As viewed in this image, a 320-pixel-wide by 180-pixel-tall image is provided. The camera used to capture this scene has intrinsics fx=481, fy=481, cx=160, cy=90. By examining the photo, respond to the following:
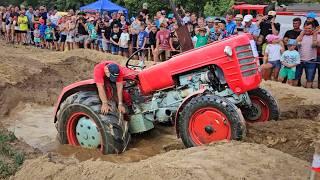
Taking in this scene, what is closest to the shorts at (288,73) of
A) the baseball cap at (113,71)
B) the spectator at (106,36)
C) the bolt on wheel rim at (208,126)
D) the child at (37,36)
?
the bolt on wheel rim at (208,126)

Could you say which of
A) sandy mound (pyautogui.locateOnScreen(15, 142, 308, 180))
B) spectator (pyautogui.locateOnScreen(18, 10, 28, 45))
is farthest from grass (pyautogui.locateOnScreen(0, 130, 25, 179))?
spectator (pyautogui.locateOnScreen(18, 10, 28, 45))

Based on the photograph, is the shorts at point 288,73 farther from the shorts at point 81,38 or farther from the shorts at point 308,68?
the shorts at point 81,38

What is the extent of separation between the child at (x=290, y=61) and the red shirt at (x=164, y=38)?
354 cm

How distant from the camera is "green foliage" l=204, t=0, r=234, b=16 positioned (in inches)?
1084

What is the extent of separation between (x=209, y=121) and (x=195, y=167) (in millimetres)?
1308

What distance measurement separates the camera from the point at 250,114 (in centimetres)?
703

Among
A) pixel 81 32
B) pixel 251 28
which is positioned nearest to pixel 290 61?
pixel 251 28

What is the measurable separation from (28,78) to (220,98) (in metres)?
6.78

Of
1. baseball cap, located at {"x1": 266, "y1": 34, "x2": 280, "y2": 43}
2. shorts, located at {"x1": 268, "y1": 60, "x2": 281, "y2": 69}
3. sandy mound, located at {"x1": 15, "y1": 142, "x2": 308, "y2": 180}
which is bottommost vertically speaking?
sandy mound, located at {"x1": 15, "y1": 142, "x2": 308, "y2": 180}

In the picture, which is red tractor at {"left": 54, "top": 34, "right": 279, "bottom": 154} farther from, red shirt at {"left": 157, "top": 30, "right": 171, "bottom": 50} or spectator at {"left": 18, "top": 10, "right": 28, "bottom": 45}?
spectator at {"left": 18, "top": 10, "right": 28, "bottom": 45}

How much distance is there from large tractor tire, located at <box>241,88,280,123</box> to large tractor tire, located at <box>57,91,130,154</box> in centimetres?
185

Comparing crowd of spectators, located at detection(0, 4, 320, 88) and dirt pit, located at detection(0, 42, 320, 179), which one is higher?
crowd of spectators, located at detection(0, 4, 320, 88)

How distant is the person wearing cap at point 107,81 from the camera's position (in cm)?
633

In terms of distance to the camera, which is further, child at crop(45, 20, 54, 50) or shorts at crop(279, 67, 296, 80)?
child at crop(45, 20, 54, 50)
